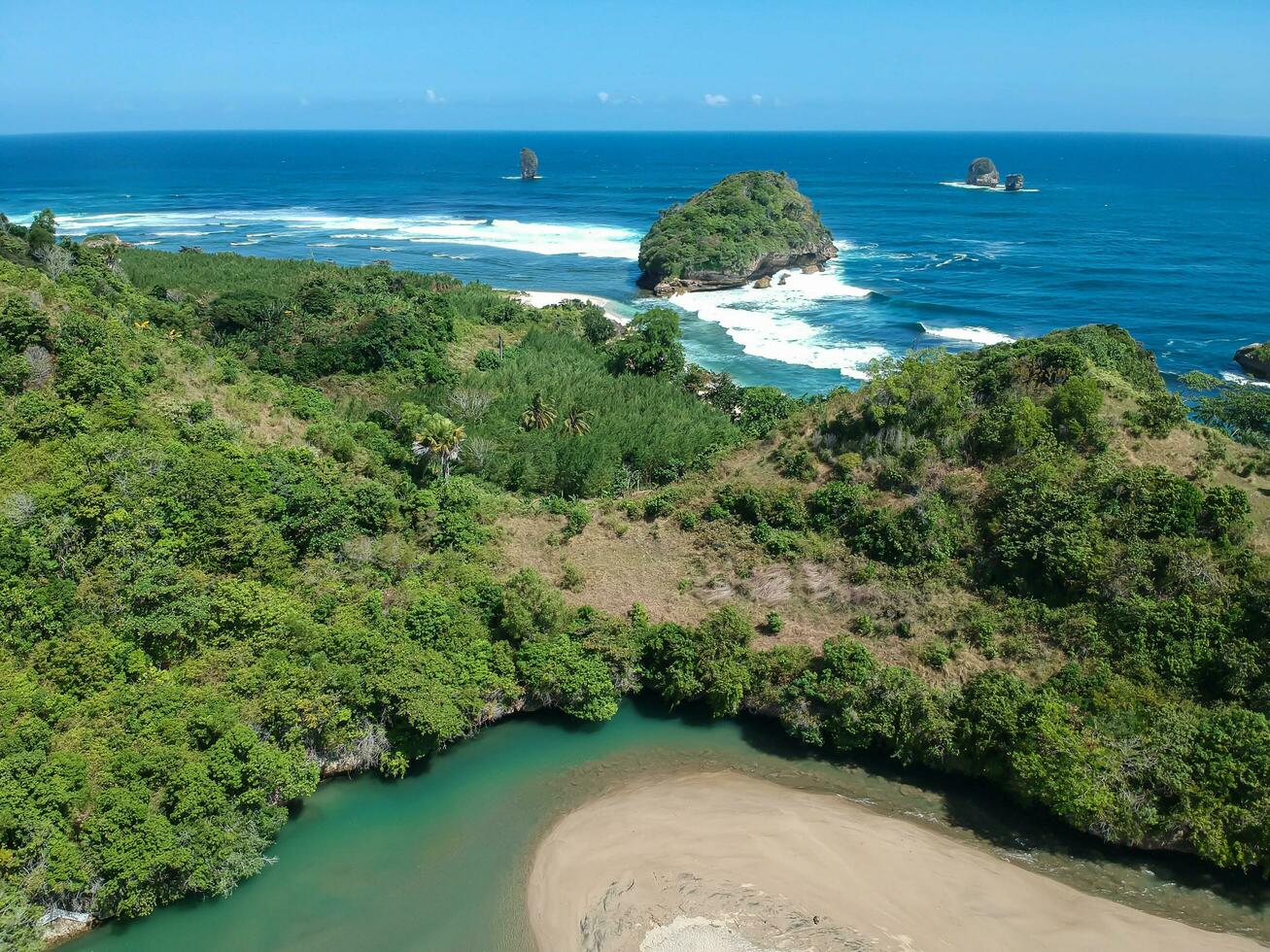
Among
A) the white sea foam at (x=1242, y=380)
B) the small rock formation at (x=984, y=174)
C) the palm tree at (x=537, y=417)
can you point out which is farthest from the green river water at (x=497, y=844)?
the small rock formation at (x=984, y=174)

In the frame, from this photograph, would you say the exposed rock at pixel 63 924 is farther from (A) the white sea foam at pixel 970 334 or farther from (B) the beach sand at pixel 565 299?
(A) the white sea foam at pixel 970 334

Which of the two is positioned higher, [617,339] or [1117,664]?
[617,339]

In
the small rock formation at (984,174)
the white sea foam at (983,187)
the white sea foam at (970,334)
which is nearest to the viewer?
the white sea foam at (970,334)

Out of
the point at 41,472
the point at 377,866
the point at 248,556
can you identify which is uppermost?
the point at 41,472

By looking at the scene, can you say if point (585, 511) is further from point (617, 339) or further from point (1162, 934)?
point (617, 339)

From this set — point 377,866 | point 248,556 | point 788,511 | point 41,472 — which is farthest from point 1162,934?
point 41,472

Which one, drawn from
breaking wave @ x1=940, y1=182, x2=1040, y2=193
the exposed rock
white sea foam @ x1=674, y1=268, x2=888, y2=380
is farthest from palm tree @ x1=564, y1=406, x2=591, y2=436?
breaking wave @ x1=940, y1=182, x2=1040, y2=193

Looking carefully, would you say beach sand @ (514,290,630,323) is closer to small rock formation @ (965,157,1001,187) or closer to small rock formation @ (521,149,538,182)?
small rock formation @ (521,149,538,182)
